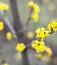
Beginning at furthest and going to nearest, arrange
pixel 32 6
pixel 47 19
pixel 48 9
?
pixel 48 9 < pixel 47 19 < pixel 32 6

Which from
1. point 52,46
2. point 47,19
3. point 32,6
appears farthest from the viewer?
point 47,19

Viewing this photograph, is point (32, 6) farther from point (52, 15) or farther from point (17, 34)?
point (52, 15)

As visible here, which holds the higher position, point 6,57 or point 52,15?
point 52,15

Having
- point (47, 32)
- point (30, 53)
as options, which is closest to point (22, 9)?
point (30, 53)

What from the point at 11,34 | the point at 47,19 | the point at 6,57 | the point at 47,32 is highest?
the point at 47,19

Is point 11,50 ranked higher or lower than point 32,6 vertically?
higher

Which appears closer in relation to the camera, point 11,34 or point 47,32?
point 47,32

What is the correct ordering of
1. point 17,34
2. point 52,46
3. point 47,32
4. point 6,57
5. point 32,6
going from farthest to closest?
point 52,46, point 6,57, point 17,34, point 32,6, point 47,32

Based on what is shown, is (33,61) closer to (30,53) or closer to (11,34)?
(30,53)

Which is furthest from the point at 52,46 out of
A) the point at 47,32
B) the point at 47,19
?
Result: the point at 47,32
